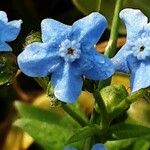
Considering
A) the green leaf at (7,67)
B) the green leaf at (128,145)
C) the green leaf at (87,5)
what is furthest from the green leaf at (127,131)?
the green leaf at (87,5)

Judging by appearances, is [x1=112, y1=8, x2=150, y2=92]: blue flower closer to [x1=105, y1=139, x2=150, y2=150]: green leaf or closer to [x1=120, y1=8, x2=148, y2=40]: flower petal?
[x1=120, y1=8, x2=148, y2=40]: flower petal

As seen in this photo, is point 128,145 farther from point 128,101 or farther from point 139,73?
point 139,73

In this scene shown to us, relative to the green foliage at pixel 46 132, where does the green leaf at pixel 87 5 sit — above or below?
above

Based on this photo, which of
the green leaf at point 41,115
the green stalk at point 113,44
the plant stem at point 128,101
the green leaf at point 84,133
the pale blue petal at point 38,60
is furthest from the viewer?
the green leaf at point 41,115

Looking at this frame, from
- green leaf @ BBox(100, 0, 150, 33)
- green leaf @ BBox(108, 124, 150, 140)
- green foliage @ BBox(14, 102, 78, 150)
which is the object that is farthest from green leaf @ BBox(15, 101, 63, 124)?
green leaf @ BBox(108, 124, 150, 140)

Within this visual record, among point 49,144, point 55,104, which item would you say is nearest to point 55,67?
point 55,104

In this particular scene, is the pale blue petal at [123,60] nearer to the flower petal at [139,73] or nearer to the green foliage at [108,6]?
the flower petal at [139,73]

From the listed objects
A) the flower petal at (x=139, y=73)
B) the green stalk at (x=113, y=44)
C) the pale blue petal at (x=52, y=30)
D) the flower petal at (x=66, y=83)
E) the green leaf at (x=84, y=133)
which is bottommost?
the green leaf at (x=84, y=133)

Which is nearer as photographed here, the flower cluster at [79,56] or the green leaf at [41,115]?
the flower cluster at [79,56]

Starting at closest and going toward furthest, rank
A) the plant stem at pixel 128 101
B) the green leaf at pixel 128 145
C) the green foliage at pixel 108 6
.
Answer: the plant stem at pixel 128 101 → the green leaf at pixel 128 145 → the green foliage at pixel 108 6

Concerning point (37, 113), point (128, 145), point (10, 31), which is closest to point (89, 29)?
point (10, 31)
